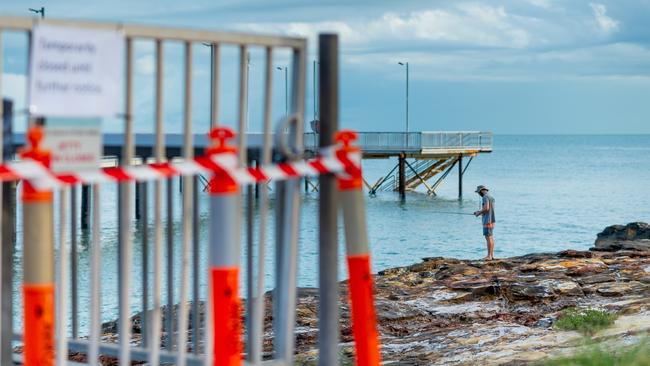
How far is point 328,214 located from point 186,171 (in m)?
1.00

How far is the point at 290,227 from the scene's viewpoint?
231 inches

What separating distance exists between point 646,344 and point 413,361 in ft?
7.13

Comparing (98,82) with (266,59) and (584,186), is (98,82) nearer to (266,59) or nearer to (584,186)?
(266,59)

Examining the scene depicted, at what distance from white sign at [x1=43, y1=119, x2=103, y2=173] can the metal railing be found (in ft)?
183

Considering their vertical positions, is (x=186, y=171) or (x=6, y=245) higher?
(x=186, y=171)

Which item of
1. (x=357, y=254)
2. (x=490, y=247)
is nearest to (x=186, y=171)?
(x=357, y=254)

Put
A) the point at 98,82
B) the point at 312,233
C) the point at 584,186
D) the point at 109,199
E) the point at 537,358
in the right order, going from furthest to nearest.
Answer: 1. the point at 584,186
2. the point at 109,199
3. the point at 312,233
4. the point at 537,358
5. the point at 98,82

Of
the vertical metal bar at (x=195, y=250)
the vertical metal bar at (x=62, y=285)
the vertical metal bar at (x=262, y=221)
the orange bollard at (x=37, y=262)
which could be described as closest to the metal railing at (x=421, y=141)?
the vertical metal bar at (x=195, y=250)

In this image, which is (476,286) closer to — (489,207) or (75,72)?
(75,72)

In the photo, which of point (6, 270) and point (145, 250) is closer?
point (6, 270)

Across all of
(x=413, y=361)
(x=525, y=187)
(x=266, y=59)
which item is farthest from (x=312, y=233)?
(x=525, y=187)

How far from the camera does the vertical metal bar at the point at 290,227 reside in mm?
5781

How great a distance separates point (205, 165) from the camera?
5.18 meters

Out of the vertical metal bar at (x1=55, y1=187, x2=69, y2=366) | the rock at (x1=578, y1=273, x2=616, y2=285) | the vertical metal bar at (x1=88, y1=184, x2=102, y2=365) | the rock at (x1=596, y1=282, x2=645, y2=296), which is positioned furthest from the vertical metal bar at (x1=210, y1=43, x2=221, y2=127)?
the rock at (x1=578, y1=273, x2=616, y2=285)
